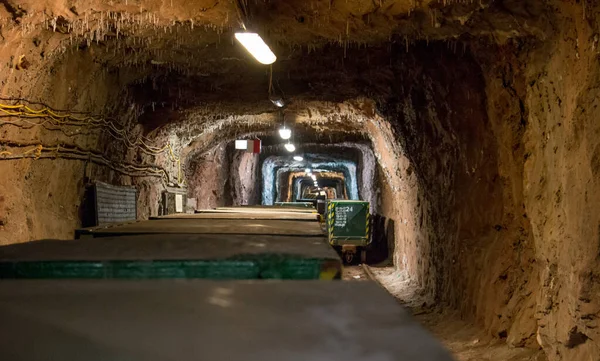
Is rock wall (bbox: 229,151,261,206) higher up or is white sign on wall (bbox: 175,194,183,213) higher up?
rock wall (bbox: 229,151,261,206)

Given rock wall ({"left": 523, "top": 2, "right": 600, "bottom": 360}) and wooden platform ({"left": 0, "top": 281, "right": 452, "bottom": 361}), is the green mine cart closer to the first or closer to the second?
rock wall ({"left": 523, "top": 2, "right": 600, "bottom": 360})

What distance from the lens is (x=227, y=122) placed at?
12062 millimetres

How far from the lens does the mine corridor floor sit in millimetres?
5574

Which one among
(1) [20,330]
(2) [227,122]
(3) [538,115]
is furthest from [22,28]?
(2) [227,122]

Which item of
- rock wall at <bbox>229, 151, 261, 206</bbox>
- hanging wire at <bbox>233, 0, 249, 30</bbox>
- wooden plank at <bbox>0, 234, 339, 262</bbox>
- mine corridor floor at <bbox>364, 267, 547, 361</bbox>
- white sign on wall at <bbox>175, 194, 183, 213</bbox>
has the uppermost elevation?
hanging wire at <bbox>233, 0, 249, 30</bbox>

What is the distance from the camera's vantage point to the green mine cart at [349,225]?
15586mm

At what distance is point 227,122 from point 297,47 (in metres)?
5.75

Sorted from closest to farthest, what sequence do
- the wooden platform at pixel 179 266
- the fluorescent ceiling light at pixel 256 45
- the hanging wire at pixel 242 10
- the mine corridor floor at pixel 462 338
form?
the wooden platform at pixel 179 266 → the hanging wire at pixel 242 10 → the fluorescent ceiling light at pixel 256 45 → the mine corridor floor at pixel 462 338

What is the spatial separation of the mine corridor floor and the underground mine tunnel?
30 mm

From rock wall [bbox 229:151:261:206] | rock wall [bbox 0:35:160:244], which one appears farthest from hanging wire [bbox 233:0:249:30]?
rock wall [bbox 229:151:261:206]

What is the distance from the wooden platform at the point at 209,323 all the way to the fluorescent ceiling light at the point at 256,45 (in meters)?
3.31

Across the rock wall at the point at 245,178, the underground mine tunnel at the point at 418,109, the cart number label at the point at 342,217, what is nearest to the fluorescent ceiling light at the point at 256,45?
the underground mine tunnel at the point at 418,109

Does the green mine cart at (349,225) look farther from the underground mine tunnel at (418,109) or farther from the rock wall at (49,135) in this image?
the rock wall at (49,135)

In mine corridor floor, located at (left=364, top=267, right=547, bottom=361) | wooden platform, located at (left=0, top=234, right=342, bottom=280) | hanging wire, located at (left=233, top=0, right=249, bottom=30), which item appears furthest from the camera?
mine corridor floor, located at (left=364, top=267, right=547, bottom=361)
